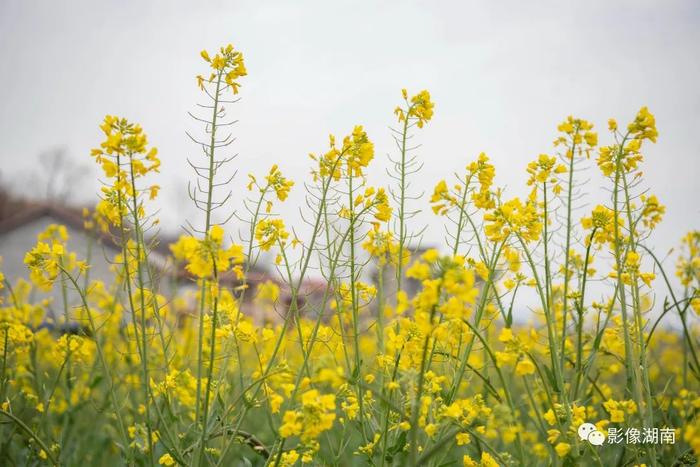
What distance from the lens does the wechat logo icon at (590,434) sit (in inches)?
75.3

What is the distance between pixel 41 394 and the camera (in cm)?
274

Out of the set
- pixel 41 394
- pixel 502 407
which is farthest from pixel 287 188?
pixel 41 394

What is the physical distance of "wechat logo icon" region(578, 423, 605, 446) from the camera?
6.27 ft

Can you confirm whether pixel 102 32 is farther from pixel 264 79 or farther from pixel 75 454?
pixel 75 454

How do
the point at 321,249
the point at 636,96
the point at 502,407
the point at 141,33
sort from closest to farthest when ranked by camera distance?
the point at 502,407 → the point at 321,249 → the point at 636,96 → the point at 141,33

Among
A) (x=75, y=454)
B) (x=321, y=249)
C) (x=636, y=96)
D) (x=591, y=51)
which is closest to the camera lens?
(x=321, y=249)

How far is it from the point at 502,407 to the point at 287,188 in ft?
3.92

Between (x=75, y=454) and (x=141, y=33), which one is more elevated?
(x=141, y=33)

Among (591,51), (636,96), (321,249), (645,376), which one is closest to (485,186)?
(321,249)

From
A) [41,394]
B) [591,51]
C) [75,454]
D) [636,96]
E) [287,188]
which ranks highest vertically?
[591,51]

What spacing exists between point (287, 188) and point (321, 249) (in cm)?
29

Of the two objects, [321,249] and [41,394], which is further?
[41,394]

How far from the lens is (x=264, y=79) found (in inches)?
163

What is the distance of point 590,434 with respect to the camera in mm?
1970
